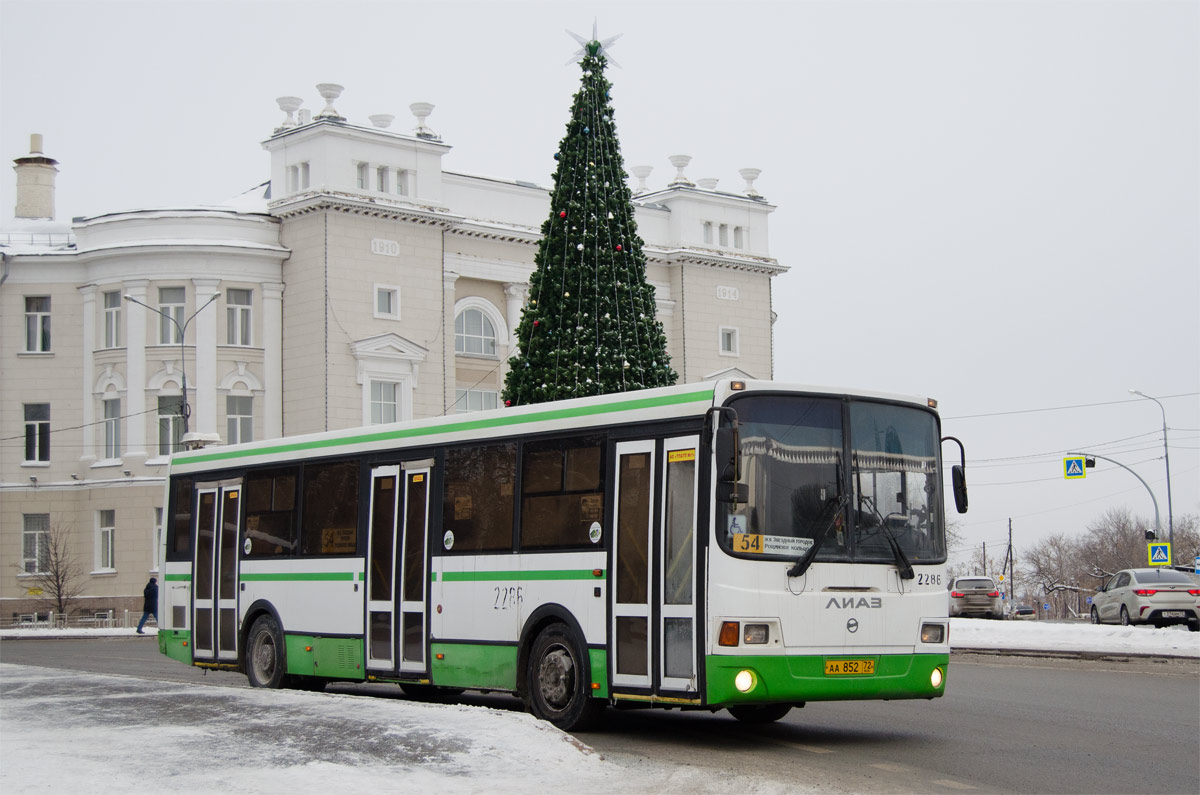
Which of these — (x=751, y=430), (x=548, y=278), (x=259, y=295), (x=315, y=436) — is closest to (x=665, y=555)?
(x=751, y=430)

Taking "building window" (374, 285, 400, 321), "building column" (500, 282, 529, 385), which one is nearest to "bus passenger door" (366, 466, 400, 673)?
"building window" (374, 285, 400, 321)

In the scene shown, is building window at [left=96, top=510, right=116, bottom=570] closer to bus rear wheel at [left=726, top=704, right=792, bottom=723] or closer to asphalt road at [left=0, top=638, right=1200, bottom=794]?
asphalt road at [left=0, top=638, right=1200, bottom=794]

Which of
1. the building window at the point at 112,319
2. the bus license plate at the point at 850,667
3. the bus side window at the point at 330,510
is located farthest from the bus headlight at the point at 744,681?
the building window at the point at 112,319

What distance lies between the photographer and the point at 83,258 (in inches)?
2287

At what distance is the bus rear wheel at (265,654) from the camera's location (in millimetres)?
18500

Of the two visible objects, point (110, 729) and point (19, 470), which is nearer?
point (110, 729)

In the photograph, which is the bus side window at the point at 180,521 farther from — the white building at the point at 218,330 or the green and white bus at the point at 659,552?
the white building at the point at 218,330

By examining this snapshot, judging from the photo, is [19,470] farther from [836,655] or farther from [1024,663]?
[836,655]

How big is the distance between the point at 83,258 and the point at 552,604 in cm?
4835

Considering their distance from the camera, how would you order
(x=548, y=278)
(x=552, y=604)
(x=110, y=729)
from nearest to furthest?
(x=110, y=729), (x=552, y=604), (x=548, y=278)

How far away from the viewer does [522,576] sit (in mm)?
14617

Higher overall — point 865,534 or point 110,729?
point 865,534

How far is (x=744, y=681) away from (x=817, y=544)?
1.28 metres

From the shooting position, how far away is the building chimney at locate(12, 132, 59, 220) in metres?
66.6
